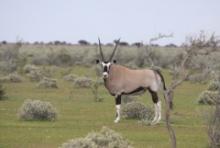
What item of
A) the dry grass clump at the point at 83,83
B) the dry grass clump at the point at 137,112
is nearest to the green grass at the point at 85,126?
the dry grass clump at the point at 137,112

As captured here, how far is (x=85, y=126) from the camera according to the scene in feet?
72.9

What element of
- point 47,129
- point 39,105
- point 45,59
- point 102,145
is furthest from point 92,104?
point 45,59

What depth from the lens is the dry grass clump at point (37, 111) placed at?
23578mm

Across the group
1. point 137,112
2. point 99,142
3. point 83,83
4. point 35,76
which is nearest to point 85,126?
point 137,112

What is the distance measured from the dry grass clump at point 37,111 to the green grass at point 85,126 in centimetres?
31

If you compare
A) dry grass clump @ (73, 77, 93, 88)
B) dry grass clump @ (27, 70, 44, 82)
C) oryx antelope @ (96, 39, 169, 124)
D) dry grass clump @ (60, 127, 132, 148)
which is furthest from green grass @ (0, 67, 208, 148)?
dry grass clump @ (27, 70, 44, 82)

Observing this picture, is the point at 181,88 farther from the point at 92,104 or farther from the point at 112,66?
the point at 112,66

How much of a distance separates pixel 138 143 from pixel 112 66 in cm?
741

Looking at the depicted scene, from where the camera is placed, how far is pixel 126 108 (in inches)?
989

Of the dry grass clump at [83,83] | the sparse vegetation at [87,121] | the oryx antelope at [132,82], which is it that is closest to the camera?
the sparse vegetation at [87,121]

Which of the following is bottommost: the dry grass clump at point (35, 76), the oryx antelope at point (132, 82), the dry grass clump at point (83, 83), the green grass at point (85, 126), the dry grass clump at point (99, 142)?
the dry grass clump at point (35, 76)

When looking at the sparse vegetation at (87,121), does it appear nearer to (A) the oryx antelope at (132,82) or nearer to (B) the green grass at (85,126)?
(B) the green grass at (85,126)

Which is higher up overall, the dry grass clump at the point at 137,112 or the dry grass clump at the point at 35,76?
the dry grass clump at the point at 137,112

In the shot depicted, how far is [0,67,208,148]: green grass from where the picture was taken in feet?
62.0
